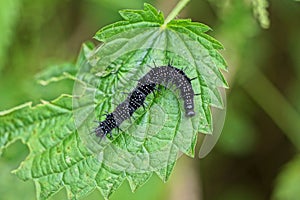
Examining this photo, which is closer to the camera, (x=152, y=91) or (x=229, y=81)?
(x=152, y=91)

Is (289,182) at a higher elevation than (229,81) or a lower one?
lower

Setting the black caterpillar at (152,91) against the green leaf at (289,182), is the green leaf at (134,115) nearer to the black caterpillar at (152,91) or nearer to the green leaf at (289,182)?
the black caterpillar at (152,91)

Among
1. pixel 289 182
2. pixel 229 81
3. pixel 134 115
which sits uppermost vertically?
pixel 134 115

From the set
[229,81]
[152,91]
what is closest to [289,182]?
[229,81]

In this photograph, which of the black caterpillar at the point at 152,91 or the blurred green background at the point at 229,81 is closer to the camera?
the black caterpillar at the point at 152,91

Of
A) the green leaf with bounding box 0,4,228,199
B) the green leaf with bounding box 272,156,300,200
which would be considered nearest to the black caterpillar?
the green leaf with bounding box 0,4,228,199

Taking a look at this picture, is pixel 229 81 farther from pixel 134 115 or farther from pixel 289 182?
pixel 134 115

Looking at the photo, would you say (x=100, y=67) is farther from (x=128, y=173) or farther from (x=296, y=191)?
(x=296, y=191)

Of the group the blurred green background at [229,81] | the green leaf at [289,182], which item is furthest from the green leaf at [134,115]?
the green leaf at [289,182]
